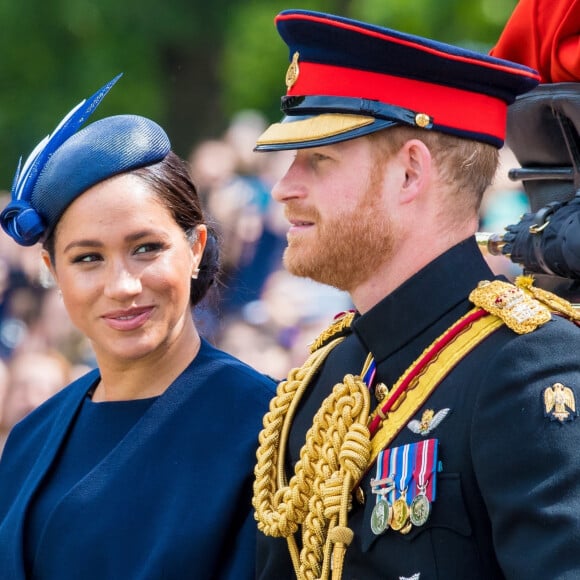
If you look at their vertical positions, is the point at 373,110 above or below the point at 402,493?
above

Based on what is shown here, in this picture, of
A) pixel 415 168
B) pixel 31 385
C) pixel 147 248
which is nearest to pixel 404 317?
pixel 415 168

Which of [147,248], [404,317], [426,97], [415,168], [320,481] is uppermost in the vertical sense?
[147,248]

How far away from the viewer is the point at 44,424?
3715 mm

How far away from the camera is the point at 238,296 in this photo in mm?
6203

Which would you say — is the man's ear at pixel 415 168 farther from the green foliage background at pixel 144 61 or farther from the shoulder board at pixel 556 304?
the green foliage background at pixel 144 61

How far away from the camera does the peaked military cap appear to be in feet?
8.90

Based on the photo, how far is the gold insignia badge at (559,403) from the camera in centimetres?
240

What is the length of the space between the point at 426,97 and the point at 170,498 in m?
1.14

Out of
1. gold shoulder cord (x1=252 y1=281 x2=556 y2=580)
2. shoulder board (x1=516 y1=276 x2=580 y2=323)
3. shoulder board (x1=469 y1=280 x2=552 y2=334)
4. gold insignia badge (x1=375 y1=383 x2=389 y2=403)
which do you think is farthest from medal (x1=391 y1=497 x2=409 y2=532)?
shoulder board (x1=516 y1=276 x2=580 y2=323)

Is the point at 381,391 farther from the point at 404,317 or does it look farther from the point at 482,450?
the point at 482,450

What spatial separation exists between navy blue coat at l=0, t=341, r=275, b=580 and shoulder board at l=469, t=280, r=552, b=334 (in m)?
0.80

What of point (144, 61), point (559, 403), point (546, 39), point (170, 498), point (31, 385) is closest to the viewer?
point (559, 403)

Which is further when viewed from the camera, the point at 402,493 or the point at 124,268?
the point at 124,268

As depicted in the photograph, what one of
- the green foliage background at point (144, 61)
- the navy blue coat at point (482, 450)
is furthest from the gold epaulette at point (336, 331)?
the green foliage background at point (144, 61)
